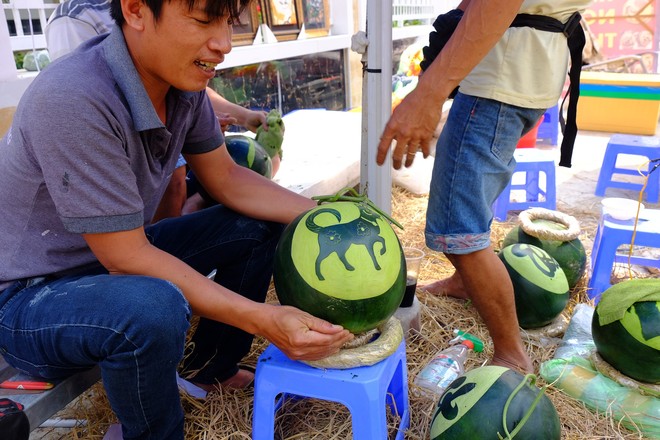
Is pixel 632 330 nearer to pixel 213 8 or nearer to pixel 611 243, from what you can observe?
pixel 611 243

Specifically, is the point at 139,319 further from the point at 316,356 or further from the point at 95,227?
the point at 316,356

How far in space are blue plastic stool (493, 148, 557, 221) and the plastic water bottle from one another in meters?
2.23

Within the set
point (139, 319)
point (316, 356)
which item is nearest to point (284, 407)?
point (316, 356)

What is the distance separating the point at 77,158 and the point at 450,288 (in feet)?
7.32

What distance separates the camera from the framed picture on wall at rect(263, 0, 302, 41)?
22.6 ft

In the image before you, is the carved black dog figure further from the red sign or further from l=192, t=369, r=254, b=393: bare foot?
the red sign

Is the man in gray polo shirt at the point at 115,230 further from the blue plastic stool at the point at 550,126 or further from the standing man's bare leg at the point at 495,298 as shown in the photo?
the blue plastic stool at the point at 550,126

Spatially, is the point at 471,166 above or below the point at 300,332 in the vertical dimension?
above

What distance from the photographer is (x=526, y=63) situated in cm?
214

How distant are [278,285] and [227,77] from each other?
16.2 ft

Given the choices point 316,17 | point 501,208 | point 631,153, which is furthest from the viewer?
point 316,17

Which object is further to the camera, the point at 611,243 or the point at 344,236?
the point at 611,243

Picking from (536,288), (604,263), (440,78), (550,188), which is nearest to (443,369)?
(536,288)

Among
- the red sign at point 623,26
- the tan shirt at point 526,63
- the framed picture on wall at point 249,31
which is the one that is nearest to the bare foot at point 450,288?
the tan shirt at point 526,63
